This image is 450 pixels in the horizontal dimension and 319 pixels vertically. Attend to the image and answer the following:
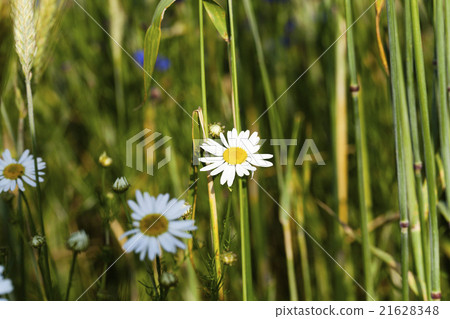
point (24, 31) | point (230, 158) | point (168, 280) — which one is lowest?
point (168, 280)

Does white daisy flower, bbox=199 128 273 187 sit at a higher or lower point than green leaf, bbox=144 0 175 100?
lower

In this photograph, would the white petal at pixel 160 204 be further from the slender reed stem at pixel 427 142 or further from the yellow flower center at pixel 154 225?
the slender reed stem at pixel 427 142

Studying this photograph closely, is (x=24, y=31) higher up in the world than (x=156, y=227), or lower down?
higher up

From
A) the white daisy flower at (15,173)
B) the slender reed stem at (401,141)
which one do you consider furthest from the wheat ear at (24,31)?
the slender reed stem at (401,141)

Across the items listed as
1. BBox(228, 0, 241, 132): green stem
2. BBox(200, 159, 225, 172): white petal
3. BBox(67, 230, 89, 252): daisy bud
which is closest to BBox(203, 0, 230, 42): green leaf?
BBox(228, 0, 241, 132): green stem

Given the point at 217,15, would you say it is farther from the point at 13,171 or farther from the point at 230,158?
the point at 13,171

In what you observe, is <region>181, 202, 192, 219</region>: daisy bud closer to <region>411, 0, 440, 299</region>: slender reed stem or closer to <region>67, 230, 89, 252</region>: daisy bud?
<region>67, 230, 89, 252</region>: daisy bud

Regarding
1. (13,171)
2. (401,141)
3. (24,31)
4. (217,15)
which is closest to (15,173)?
(13,171)

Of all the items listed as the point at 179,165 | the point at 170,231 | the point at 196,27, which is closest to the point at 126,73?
the point at 196,27
